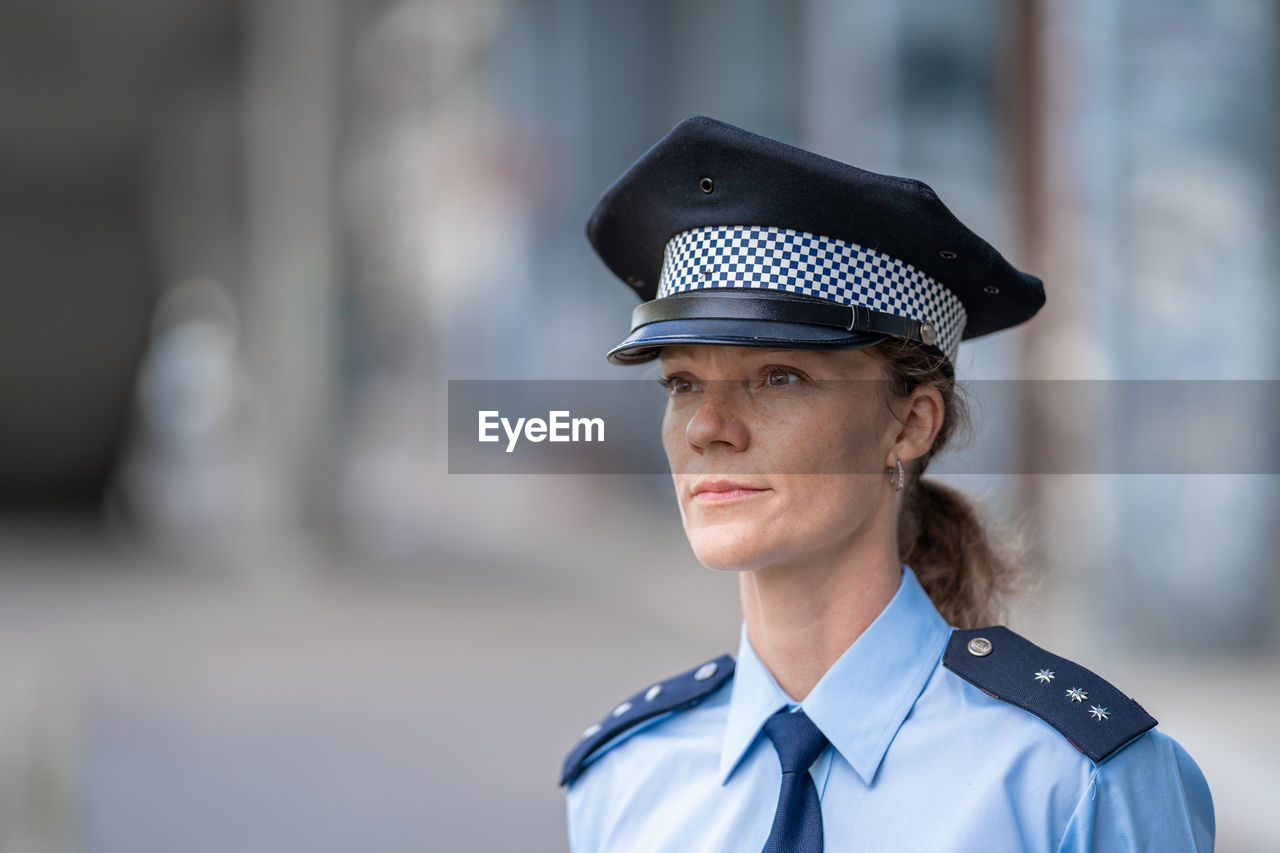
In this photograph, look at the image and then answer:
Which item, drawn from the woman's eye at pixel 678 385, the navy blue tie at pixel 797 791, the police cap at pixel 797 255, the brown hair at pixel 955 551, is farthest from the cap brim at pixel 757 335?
the navy blue tie at pixel 797 791

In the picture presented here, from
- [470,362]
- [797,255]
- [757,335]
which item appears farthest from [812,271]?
[470,362]

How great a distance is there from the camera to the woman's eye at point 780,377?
66.2 inches

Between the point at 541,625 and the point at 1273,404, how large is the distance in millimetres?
6811

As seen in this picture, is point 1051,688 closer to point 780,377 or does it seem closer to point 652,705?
point 780,377

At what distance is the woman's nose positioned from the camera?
5.49 feet

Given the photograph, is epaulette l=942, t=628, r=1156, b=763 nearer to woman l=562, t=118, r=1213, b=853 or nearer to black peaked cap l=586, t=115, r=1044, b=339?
woman l=562, t=118, r=1213, b=853

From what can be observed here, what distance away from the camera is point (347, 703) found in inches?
310

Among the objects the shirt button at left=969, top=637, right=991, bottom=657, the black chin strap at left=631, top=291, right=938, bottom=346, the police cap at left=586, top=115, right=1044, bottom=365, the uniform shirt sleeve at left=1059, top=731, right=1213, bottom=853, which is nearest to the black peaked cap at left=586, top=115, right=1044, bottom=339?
the police cap at left=586, top=115, right=1044, bottom=365

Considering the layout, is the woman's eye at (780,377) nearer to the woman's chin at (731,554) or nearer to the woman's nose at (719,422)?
the woman's nose at (719,422)

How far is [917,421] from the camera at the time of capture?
5.84ft

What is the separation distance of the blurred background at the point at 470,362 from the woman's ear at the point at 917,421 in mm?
470

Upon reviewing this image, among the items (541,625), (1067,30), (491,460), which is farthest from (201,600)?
(491,460)

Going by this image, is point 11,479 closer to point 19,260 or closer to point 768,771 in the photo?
point 19,260

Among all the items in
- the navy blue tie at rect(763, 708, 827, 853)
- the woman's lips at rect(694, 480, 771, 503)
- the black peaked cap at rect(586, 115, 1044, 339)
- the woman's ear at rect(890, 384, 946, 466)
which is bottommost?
the navy blue tie at rect(763, 708, 827, 853)
